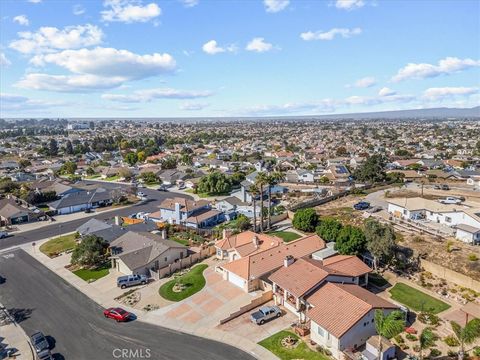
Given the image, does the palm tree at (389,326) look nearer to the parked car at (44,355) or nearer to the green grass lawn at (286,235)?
the parked car at (44,355)

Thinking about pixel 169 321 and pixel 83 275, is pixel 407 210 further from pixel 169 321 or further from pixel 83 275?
pixel 83 275

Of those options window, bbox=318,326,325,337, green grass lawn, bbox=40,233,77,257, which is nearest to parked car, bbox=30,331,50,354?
green grass lawn, bbox=40,233,77,257

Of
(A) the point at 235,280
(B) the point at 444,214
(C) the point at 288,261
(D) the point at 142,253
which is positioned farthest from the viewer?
(B) the point at 444,214

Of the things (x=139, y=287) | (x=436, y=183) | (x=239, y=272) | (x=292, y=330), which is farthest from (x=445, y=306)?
(x=436, y=183)

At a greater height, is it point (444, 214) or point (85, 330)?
point (444, 214)

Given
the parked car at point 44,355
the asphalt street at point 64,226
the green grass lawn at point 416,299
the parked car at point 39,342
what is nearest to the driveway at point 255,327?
the green grass lawn at point 416,299

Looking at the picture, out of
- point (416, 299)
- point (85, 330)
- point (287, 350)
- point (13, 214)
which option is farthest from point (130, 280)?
point (13, 214)

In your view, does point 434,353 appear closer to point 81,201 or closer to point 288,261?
point 288,261
